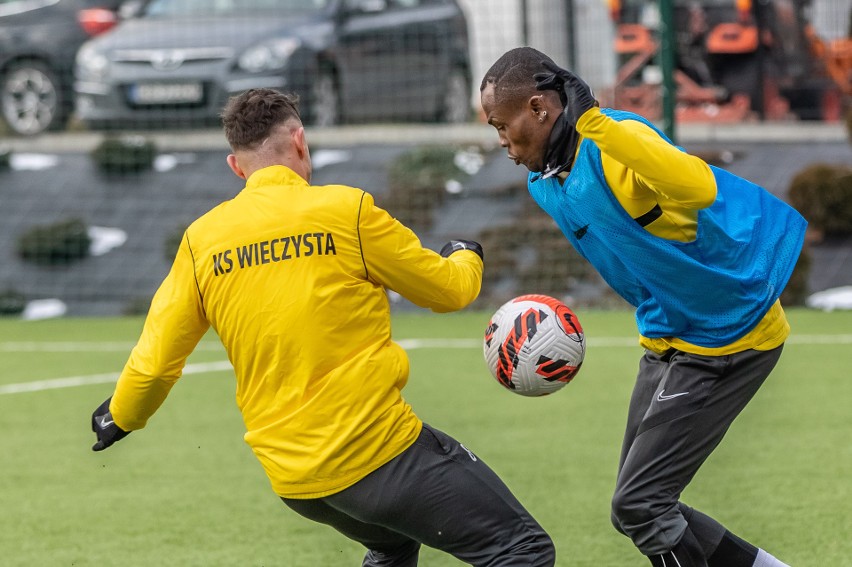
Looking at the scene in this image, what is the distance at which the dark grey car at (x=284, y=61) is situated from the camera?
14344 millimetres

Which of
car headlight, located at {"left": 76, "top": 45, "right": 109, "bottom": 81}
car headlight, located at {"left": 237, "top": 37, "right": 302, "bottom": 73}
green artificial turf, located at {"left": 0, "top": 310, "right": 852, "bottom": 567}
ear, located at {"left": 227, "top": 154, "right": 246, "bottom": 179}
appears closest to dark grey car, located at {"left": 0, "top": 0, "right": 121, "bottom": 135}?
car headlight, located at {"left": 76, "top": 45, "right": 109, "bottom": 81}

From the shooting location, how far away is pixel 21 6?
53.6ft

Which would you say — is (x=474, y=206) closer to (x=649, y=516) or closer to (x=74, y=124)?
(x=74, y=124)

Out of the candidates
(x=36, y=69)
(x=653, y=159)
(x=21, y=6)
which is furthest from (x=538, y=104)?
(x=21, y=6)

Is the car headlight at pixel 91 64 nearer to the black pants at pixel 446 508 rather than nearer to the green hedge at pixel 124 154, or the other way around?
the green hedge at pixel 124 154

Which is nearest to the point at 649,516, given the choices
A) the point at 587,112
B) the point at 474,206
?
the point at 587,112

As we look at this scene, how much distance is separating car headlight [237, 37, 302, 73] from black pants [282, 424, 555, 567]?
11.0m

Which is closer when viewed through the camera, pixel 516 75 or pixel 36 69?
pixel 516 75

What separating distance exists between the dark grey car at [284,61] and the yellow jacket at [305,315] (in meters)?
10.7

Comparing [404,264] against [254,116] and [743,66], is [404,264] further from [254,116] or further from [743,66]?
[743,66]

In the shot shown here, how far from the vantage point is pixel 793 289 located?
12133 mm

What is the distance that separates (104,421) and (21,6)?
1351 centimetres

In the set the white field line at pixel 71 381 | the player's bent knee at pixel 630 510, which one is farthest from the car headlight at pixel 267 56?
the player's bent knee at pixel 630 510

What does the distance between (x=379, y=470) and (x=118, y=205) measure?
11230mm
